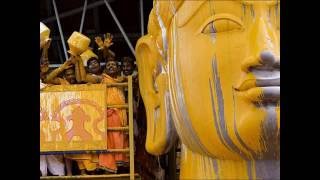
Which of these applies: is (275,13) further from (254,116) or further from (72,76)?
(72,76)

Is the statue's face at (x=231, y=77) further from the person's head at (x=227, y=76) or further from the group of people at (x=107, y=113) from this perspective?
the group of people at (x=107, y=113)

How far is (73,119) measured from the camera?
286cm

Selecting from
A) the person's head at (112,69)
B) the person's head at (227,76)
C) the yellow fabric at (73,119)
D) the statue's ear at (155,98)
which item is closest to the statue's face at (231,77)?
the person's head at (227,76)

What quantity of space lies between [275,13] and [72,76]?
6.90 feet

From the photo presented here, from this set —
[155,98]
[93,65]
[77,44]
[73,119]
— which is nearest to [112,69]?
[93,65]

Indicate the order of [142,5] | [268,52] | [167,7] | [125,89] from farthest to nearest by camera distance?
1. [142,5]
2. [125,89]
3. [167,7]
4. [268,52]

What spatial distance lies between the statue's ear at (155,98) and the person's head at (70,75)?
157 cm

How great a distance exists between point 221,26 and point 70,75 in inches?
80.7

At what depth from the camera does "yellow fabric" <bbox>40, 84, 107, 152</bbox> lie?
9.30 feet

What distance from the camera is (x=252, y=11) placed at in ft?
3.82

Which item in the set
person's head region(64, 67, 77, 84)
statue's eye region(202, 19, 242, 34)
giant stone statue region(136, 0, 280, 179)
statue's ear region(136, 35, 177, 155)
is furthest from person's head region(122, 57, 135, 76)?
statue's eye region(202, 19, 242, 34)

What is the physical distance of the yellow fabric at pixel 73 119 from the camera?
2836mm

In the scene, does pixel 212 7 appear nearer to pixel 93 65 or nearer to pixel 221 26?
pixel 221 26

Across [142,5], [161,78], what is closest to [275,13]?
[161,78]
